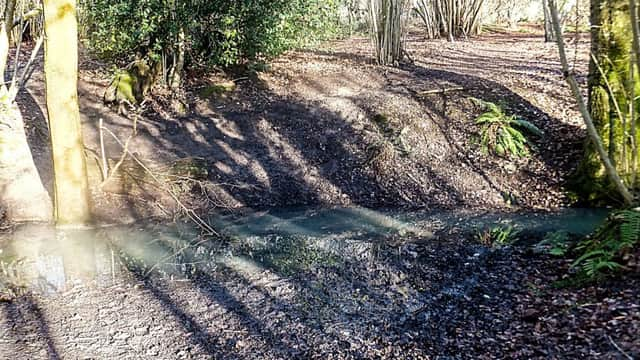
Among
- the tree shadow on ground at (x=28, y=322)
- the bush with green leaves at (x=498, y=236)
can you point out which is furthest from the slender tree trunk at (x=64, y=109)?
the bush with green leaves at (x=498, y=236)

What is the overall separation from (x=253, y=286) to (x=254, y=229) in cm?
193

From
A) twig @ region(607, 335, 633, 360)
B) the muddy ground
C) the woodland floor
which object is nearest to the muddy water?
the woodland floor

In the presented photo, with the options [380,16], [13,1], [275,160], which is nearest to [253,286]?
[275,160]

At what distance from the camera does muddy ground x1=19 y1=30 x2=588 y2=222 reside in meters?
7.76

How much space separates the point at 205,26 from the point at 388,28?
3.83 m

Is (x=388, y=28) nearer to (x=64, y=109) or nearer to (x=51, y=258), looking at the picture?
(x=64, y=109)

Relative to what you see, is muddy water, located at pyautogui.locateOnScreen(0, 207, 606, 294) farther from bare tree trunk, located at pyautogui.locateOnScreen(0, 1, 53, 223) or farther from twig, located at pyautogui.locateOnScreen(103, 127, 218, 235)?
bare tree trunk, located at pyautogui.locateOnScreen(0, 1, 53, 223)

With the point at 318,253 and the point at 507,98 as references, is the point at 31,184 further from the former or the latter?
the point at 507,98

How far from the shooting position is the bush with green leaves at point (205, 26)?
968 cm

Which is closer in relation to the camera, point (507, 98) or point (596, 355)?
point (596, 355)

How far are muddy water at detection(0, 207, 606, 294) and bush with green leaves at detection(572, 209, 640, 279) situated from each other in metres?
1.79

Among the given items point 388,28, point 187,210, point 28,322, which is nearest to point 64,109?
point 187,210

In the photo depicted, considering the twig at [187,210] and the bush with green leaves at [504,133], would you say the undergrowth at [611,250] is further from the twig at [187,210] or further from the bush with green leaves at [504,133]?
the twig at [187,210]

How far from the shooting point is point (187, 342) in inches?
161
